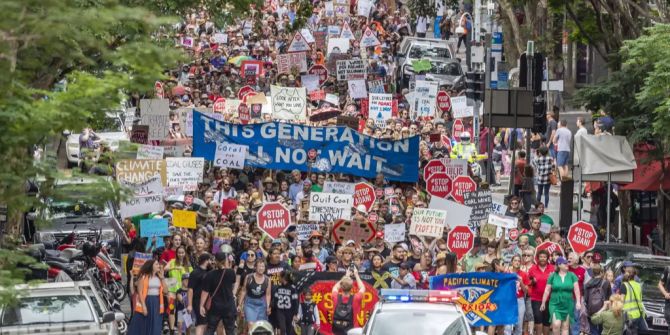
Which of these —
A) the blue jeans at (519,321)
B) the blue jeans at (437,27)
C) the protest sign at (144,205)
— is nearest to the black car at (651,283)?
the blue jeans at (519,321)

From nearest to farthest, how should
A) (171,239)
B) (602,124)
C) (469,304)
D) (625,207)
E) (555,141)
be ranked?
(469,304)
(171,239)
(602,124)
(625,207)
(555,141)

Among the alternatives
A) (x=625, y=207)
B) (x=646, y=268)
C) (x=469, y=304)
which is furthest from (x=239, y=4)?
(x=625, y=207)

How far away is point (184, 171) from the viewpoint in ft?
88.7

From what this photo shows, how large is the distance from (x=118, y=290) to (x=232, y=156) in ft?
16.1

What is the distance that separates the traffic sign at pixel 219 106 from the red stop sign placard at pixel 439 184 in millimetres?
7601

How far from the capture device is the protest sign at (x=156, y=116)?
3036 cm

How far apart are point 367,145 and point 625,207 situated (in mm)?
4982

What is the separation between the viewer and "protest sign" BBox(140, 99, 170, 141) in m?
30.4

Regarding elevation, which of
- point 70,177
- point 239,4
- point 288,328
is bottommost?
point 288,328

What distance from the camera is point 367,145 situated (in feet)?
106

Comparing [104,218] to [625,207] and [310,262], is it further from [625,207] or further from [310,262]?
[625,207]

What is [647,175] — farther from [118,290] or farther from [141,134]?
[118,290]

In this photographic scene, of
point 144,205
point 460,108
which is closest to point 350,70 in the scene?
point 460,108

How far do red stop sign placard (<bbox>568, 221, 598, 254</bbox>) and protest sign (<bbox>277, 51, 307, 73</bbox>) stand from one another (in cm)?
1905
